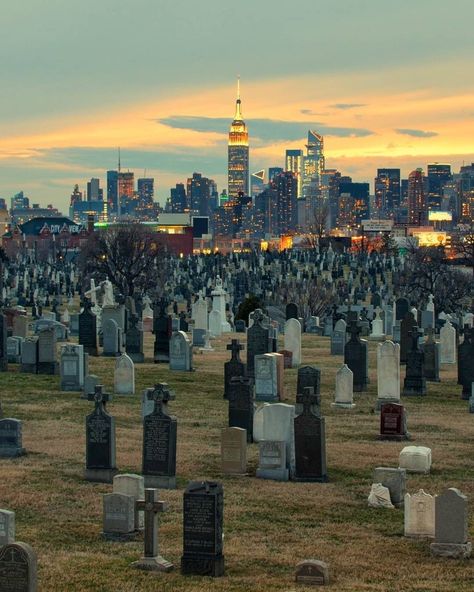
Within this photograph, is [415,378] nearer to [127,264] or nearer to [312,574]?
[312,574]

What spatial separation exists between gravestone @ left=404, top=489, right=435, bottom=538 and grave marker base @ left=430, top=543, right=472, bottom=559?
703 millimetres

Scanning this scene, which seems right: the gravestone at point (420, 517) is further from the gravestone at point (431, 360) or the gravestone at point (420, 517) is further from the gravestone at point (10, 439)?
the gravestone at point (431, 360)

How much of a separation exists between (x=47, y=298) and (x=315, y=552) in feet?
207

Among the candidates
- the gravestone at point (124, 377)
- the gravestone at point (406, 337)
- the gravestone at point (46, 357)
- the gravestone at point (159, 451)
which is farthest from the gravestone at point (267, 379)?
the gravestone at point (159, 451)

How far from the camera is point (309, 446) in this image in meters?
21.0

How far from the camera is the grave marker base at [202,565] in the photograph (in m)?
15.6

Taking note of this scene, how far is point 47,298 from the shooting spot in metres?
78.5

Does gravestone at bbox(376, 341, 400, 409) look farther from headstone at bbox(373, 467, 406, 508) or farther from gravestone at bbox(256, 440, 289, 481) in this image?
headstone at bbox(373, 467, 406, 508)

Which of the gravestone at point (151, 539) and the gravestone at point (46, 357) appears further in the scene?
the gravestone at point (46, 357)

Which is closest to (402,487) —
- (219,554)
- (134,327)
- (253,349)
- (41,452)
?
(219,554)

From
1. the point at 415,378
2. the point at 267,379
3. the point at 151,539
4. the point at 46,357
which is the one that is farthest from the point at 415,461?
the point at 46,357

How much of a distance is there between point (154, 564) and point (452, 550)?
11.8 feet

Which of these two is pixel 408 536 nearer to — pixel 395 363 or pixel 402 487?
pixel 402 487

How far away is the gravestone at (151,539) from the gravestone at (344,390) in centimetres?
1380
